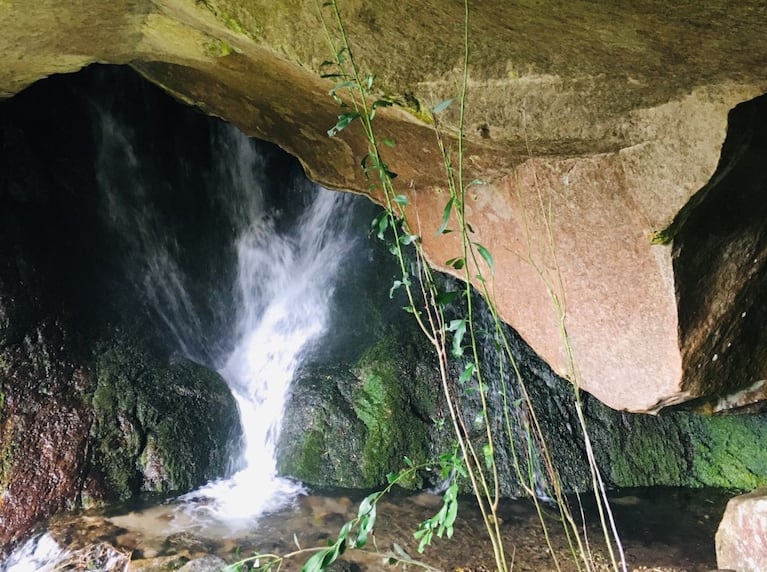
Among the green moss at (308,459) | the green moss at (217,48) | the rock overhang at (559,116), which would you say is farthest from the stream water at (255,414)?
the green moss at (217,48)

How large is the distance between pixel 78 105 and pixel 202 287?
2.48m

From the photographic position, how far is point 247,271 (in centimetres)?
801

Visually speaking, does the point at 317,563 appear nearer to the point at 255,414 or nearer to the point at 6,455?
the point at 6,455

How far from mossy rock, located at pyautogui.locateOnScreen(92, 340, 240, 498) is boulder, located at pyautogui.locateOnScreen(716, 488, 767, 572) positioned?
413 cm

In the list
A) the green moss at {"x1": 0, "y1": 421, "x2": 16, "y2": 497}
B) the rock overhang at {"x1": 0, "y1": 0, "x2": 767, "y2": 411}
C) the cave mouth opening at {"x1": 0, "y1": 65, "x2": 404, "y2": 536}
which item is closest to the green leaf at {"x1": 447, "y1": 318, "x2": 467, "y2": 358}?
the rock overhang at {"x1": 0, "y1": 0, "x2": 767, "y2": 411}

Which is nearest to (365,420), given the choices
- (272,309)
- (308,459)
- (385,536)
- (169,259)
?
(308,459)

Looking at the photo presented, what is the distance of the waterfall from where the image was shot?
6511 millimetres

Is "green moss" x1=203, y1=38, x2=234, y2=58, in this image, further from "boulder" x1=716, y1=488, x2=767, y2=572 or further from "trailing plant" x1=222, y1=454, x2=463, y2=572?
"boulder" x1=716, y1=488, x2=767, y2=572

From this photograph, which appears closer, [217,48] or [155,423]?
[217,48]

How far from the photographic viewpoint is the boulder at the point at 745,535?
10.7 feet

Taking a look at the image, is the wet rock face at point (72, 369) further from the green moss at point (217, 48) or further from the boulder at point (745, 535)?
the boulder at point (745, 535)

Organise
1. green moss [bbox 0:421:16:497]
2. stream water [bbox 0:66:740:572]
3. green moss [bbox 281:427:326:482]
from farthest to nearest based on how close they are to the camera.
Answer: green moss [bbox 281:427:326:482] < green moss [bbox 0:421:16:497] < stream water [bbox 0:66:740:572]

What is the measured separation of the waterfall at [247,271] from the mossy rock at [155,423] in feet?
0.80

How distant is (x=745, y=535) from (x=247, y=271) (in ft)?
20.4
